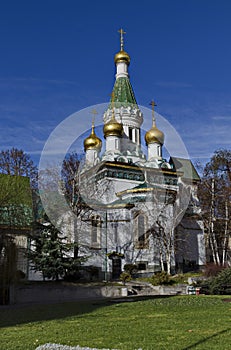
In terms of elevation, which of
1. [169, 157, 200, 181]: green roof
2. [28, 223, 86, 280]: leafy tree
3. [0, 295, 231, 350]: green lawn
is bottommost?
[0, 295, 231, 350]: green lawn

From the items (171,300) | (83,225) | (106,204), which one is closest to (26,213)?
(83,225)

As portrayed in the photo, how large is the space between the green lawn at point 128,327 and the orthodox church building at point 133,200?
1087 cm

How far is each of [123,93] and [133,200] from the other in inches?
521

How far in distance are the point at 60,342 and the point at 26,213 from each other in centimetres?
1465

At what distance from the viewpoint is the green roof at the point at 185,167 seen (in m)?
A: 37.5

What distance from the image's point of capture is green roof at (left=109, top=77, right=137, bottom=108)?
36844 mm

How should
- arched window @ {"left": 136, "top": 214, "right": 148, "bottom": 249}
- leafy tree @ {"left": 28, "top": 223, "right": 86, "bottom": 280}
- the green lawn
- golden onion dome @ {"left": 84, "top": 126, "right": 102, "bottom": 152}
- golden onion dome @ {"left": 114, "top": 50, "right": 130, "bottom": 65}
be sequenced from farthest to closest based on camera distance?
golden onion dome @ {"left": 114, "top": 50, "right": 130, "bottom": 65}, golden onion dome @ {"left": 84, "top": 126, "right": 102, "bottom": 152}, arched window @ {"left": 136, "top": 214, "right": 148, "bottom": 249}, leafy tree @ {"left": 28, "top": 223, "right": 86, "bottom": 280}, the green lawn

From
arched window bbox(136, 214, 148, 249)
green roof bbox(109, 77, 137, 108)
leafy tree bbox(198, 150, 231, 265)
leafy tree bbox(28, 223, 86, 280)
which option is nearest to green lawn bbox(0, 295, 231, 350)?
leafy tree bbox(28, 223, 86, 280)

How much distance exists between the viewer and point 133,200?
27.9 meters

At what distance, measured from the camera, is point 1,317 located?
1095 centimetres

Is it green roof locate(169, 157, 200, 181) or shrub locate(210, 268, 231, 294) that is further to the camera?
green roof locate(169, 157, 200, 181)

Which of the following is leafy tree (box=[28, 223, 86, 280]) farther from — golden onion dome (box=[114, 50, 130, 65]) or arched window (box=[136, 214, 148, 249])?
golden onion dome (box=[114, 50, 130, 65])

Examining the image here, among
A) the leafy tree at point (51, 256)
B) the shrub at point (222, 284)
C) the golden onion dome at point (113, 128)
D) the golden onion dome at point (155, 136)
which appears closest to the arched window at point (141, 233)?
Answer: the leafy tree at point (51, 256)

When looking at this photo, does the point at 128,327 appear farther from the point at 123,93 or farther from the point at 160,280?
the point at 123,93
